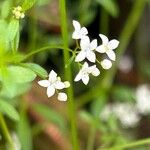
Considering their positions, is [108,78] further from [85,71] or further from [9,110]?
[85,71]

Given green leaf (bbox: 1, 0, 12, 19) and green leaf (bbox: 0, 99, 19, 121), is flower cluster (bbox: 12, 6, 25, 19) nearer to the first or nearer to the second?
green leaf (bbox: 1, 0, 12, 19)

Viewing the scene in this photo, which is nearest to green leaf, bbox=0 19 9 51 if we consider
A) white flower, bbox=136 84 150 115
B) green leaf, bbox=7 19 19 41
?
green leaf, bbox=7 19 19 41

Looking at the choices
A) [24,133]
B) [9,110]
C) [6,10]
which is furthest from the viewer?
[24,133]

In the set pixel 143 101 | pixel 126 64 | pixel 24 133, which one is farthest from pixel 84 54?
pixel 126 64

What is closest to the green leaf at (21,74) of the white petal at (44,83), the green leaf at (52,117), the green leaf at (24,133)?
the white petal at (44,83)

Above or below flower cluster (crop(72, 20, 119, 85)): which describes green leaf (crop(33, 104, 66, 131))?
below
